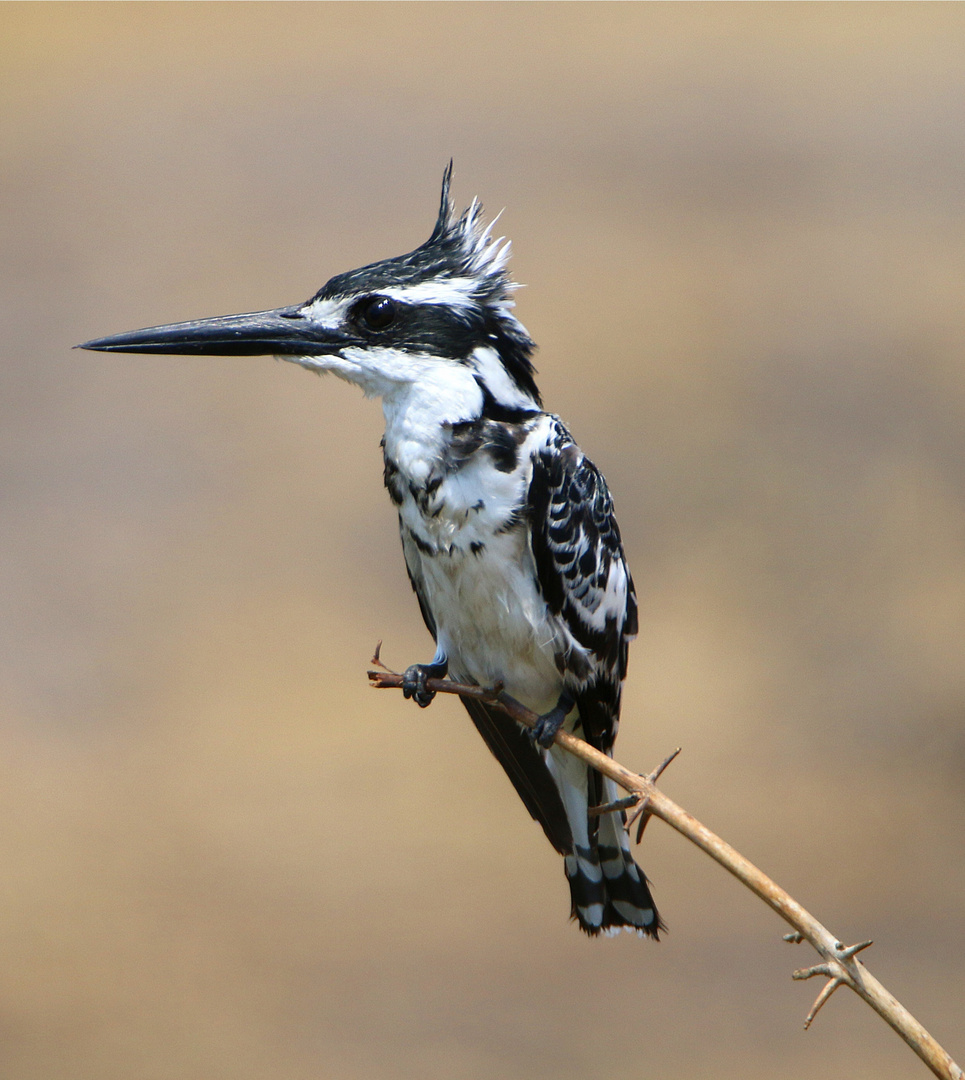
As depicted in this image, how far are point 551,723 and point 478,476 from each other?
2.00 ft

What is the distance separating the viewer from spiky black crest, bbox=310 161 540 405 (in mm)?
2703

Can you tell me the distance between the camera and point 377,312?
2.68 metres

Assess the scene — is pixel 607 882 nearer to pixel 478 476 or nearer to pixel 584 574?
pixel 584 574

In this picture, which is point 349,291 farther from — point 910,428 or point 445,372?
point 910,428

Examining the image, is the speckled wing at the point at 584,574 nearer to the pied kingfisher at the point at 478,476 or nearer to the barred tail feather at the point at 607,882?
the pied kingfisher at the point at 478,476

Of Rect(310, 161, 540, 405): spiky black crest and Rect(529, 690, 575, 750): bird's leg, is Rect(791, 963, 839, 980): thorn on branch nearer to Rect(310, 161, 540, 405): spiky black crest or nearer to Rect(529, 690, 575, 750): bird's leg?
Rect(529, 690, 575, 750): bird's leg

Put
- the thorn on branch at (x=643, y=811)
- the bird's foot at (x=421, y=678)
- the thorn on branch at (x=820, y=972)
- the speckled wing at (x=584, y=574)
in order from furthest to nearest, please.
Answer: the speckled wing at (x=584, y=574) < the bird's foot at (x=421, y=678) < the thorn on branch at (x=643, y=811) < the thorn on branch at (x=820, y=972)

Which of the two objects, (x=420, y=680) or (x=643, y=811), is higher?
(x=420, y=680)

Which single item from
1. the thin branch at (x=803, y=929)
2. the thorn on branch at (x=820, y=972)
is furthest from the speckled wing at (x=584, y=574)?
the thorn on branch at (x=820, y=972)

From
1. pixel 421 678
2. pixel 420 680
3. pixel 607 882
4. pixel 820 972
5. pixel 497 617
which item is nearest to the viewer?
pixel 820 972

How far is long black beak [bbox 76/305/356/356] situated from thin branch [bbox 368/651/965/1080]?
0.88m

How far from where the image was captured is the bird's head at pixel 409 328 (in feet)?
8.70

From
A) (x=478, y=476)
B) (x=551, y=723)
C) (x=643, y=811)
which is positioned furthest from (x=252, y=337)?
(x=643, y=811)

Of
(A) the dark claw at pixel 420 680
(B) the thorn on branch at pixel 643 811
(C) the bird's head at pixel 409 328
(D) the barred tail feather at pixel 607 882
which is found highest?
(C) the bird's head at pixel 409 328
